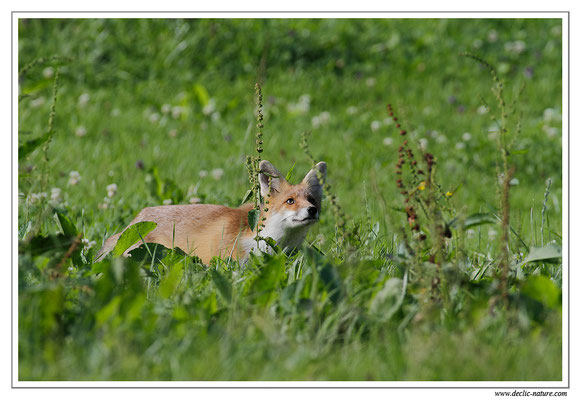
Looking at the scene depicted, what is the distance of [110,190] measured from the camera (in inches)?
241

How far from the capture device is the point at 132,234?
4.06m

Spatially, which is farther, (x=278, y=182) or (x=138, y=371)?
(x=278, y=182)

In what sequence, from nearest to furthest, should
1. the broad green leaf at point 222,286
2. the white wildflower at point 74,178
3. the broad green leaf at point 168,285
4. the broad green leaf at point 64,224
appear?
the broad green leaf at point 222,286
the broad green leaf at point 168,285
the broad green leaf at point 64,224
the white wildflower at point 74,178

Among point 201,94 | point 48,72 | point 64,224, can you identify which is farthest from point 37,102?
point 64,224

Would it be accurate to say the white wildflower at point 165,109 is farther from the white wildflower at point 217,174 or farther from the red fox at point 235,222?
the red fox at point 235,222

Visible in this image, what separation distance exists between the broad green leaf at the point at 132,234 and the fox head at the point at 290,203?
3.95 ft

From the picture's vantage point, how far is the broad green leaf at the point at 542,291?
3.28m

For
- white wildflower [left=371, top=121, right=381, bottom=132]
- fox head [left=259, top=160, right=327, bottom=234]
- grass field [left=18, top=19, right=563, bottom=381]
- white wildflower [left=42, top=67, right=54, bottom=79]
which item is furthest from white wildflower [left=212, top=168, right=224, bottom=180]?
white wildflower [left=42, top=67, right=54, bottom=79]

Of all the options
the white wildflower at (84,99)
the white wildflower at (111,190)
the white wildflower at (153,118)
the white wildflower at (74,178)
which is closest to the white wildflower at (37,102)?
the white wildflower at (84,99)

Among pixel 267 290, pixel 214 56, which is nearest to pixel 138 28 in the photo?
pixel 214 56

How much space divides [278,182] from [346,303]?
2.27 metres

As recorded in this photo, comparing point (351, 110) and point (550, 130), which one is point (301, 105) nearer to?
point (351, 110)

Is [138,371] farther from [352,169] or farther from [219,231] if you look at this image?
[352,169]

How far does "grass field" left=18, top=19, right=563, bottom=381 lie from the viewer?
2.95 metres
